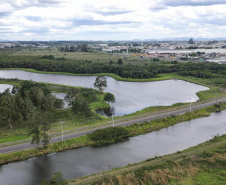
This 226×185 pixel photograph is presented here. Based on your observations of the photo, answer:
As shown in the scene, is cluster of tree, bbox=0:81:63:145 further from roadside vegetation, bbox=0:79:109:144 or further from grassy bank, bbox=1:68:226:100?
grassy bank, bbox=1:68:226:100

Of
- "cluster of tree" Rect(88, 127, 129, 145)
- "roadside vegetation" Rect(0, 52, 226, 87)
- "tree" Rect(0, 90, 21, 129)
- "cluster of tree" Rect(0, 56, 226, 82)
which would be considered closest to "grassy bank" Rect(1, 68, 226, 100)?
"roadside vegetation" Rect(0, 52, 226, 87)

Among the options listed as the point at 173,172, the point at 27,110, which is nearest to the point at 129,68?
the point at 27,110

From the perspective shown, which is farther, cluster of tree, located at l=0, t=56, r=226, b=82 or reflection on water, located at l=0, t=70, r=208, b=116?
cluster of tree, located at l=0, t=56, r=226, b=82

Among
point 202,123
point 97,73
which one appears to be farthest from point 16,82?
point 202,123

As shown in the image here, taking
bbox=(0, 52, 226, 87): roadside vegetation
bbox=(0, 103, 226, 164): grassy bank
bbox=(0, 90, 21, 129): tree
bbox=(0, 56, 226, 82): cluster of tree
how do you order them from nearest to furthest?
bbox=(0, 103, 226, 164): grassy bank → bbox=(0, 90, 21, 129): tree → bbox=(0, 52, 226, 87): roadside vegetation → bbox=(0, 56, 226, 82): cluster of tree

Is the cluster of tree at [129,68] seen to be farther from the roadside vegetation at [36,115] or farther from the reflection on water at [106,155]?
the reflection on water at [106,155]

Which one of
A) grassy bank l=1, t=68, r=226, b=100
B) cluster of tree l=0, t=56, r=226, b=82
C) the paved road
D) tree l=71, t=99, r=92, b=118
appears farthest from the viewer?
cluster of tree l=0, t=56, r=226, b=82

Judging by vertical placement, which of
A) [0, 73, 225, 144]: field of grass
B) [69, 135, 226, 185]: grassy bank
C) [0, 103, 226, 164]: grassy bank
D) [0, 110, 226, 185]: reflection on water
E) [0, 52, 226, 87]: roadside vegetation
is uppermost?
[0, 52, 226, 87]: roadside vegetation
